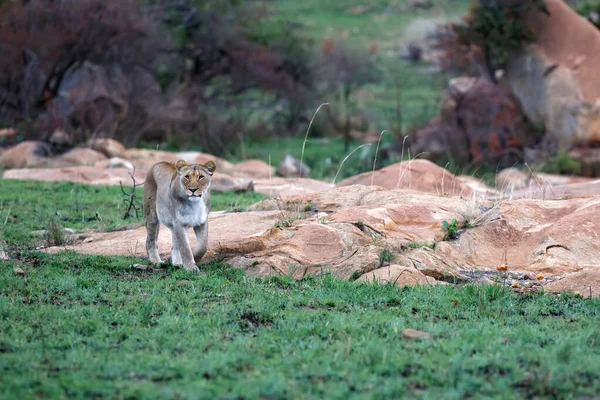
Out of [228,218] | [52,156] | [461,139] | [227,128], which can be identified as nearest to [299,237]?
[228,218]

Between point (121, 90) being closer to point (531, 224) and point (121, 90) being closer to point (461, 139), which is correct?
point (461, 139)

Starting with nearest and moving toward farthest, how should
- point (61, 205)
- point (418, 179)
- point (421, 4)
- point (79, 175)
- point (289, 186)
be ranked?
point (61, 205) → point (418, 179) → point (289, 186) → point (79, 175) → point (421, 4)

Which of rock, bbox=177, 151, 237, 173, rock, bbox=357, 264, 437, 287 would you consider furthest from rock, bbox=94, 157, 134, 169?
rock, bbox=357, 264, 437, 287

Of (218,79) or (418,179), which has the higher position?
(218,79)

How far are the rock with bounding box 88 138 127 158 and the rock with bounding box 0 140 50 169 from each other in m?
1.15

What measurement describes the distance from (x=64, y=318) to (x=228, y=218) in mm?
3899

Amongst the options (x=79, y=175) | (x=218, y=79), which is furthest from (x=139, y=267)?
(x=218, y=79)

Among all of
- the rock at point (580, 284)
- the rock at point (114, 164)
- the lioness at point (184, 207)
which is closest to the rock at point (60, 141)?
the rock at point (114, 164)

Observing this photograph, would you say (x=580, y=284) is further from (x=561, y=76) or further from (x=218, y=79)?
(x=218, y=79)

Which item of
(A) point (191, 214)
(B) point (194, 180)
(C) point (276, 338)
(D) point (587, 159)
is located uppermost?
(B) point (194, 180)

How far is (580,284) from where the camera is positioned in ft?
26.9

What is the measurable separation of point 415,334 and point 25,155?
15.4m

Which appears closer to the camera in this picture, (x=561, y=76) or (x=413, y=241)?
(x=413, y=241)

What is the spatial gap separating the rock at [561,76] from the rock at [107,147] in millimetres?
11163
